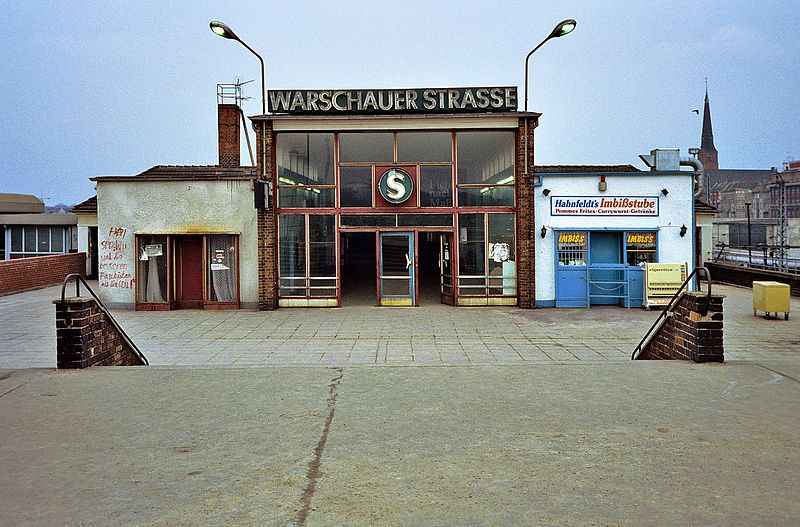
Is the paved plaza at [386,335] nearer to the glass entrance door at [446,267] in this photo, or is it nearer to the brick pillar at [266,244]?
the brick pillar at [266,244]

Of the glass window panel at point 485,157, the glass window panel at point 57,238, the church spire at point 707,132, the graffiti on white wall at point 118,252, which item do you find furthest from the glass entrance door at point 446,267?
the church spire at point 707,132

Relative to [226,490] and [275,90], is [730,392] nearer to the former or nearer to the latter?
[226,490]

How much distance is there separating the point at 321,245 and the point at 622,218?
8.31 meters

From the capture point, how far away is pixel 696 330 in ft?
27.8

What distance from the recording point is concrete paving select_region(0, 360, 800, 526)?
404 cm

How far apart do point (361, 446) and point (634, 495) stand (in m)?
2.11

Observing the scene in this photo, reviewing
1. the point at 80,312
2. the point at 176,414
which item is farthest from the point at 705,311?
the point at 80,312

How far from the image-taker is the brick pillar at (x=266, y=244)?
57.6ft

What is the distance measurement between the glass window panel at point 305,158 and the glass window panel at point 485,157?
3.68 meters

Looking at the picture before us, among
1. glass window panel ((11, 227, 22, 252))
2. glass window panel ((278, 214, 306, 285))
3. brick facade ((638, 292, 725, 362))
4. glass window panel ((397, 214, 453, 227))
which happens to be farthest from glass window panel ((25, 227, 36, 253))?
brick facade ((638, 292, 725, 362))

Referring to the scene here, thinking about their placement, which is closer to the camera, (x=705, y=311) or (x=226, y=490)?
(x=226, y=490)

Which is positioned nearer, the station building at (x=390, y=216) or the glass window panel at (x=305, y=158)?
the station building at (x=390, y=216)

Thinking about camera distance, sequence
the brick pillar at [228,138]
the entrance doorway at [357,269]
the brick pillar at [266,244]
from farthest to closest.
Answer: the brick pillar at [228,138] → the entrance doorway at [357,269] → the brick pillar at [266,244]

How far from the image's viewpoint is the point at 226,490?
4.35 m
